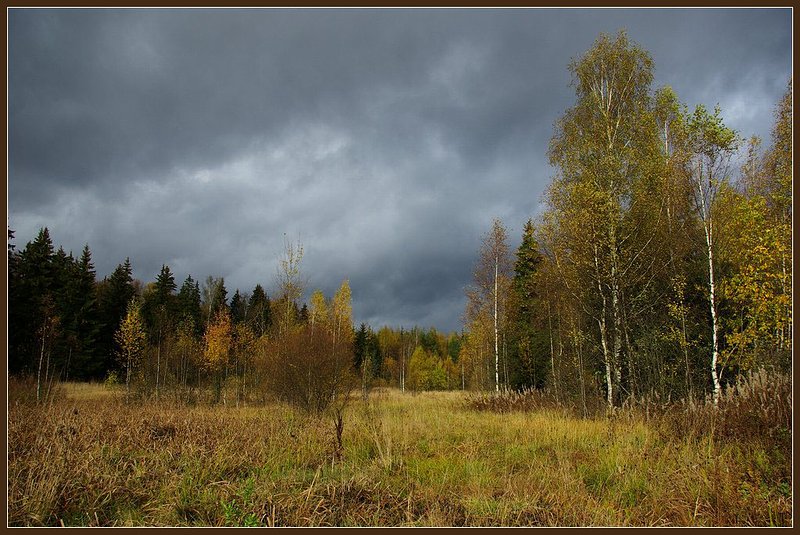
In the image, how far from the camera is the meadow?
371 cm

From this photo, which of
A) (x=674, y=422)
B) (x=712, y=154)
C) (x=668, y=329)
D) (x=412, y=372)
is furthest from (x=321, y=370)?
(x=412, y=372)

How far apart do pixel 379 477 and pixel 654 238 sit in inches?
354

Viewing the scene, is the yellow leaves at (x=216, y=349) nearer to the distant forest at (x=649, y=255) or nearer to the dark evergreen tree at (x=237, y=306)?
the distant forest at (x=649, y=255)

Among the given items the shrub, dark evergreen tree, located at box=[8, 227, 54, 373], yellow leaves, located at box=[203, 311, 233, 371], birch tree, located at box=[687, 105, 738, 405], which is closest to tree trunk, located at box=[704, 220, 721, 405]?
birch tree, located at box=[687, 105, 738, 405]

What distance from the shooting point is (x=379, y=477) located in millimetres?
4770

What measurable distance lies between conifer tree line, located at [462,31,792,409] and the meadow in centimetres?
330

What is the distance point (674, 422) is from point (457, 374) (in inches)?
1796

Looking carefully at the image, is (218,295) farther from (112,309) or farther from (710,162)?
(710,162)

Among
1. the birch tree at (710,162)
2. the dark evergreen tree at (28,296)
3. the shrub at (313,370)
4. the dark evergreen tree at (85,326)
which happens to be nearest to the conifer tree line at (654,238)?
the birch tree at (710,162)

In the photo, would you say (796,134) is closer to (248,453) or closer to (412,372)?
(248,453)

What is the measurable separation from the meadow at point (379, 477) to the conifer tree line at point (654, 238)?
3302mm

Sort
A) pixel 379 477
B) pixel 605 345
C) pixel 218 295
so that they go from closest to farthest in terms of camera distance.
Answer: pixel 379 477, pixel 605 345, pixel 218 295

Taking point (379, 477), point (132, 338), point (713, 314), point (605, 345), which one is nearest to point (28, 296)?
point (132, 338)

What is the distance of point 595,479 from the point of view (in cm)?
519
